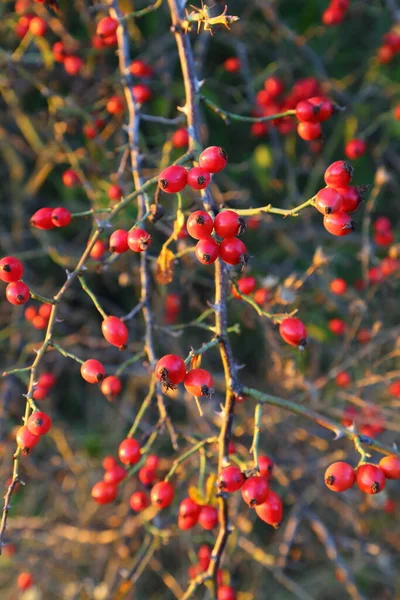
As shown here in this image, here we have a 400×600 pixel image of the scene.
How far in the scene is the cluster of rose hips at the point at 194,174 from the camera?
152cm

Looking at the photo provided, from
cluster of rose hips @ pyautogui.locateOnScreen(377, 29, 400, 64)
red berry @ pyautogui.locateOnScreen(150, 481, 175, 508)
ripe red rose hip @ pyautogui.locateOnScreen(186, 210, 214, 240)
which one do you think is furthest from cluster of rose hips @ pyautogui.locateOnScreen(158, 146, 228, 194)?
cluster of rose hips @ pyautogui.locateOnScreen(377, 29, 400, 64)

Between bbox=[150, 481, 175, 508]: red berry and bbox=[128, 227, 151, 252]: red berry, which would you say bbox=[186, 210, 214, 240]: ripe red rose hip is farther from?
bbox=[150, 481, 175, 508]: red berry

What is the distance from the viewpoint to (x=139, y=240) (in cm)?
158

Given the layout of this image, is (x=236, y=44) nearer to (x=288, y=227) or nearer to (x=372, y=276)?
(x=288, y=227)

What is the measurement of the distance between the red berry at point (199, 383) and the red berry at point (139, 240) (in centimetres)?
41

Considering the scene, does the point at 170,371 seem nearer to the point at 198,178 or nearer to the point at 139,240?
the point at 139,240

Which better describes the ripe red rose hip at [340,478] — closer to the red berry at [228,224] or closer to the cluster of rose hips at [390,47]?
the red berry at [228,224]

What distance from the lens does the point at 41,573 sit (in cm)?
375

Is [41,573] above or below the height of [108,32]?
below

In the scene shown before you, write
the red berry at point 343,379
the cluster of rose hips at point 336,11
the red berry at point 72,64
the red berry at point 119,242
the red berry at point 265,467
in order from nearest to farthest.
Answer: the red berry at point 119,242 → the red berry at point 265,467 → the red berry at point 72,64 → the red berry at point 343,379 → the cluster of rose hips at point 336,11

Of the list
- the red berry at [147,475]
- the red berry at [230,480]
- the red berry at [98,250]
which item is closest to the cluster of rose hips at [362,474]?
the red berry at [230,480]

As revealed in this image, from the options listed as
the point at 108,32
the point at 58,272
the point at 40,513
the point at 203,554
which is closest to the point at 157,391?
the point at 203,554

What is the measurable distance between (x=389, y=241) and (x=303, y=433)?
1.28m

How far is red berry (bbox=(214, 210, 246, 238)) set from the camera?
145cm
